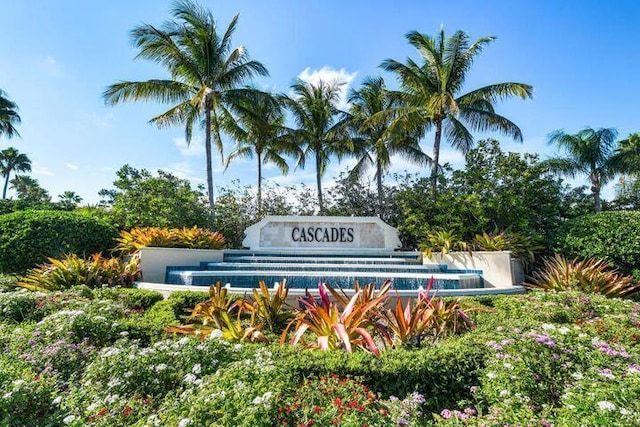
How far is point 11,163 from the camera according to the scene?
40.0m

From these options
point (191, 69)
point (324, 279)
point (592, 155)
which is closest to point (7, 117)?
point (191, 69)

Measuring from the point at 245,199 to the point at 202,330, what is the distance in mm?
12519

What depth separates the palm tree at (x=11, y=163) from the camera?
38969mm

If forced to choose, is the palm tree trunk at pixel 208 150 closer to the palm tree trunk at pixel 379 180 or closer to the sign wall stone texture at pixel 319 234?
the sign wall stone texture at pixel 319 234

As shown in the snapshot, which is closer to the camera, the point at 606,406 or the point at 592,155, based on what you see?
the point at 606,406

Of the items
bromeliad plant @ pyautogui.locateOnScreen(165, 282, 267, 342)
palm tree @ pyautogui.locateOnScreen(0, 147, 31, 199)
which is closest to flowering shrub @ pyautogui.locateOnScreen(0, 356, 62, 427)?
bromeliad plant @ pyautogui.locateOnScreen(165, 282, 267, 342)

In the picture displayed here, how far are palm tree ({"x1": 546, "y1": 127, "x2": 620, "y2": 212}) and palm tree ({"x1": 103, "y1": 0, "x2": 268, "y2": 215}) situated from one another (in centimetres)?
1947

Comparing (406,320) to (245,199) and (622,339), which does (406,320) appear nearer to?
(622,339)

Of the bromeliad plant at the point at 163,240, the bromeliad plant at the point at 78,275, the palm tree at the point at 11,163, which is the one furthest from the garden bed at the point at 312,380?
the palm tree at the point at 11,163

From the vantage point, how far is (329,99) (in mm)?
20656

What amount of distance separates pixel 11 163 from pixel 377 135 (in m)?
46.4

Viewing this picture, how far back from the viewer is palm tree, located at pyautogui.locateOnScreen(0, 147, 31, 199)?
3897 centimetres

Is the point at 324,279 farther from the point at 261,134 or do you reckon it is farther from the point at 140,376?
the point at 261,134

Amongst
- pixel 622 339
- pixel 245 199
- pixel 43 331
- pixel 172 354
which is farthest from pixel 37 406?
pixel 245 199
